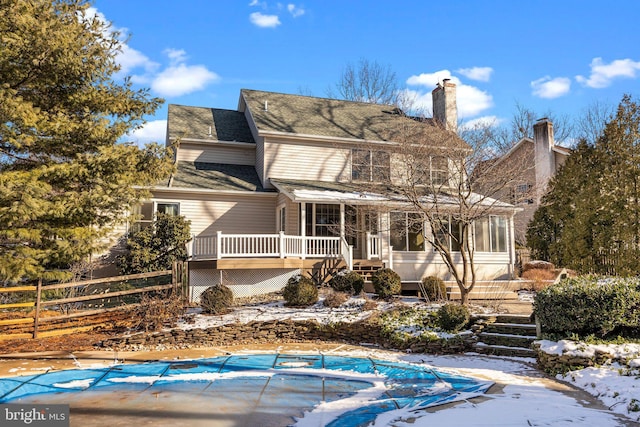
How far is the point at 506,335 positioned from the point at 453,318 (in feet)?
3.92

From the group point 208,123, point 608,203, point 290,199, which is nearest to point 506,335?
point 608,203

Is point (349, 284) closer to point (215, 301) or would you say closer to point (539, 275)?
point (215, 301)

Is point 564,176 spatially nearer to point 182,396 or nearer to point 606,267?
point 606,267

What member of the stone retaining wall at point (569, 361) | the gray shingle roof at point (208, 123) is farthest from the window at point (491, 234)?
the stone retaining wall at point (569, 361)

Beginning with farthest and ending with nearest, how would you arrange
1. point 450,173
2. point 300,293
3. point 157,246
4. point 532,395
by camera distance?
point 157,246 < point 450,173 < point 300,293 < point 532,395

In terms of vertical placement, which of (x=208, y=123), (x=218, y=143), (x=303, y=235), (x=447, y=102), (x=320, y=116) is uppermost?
(x=447, y=102)

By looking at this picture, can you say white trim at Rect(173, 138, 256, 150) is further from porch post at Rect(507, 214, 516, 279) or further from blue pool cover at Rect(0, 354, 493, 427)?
blue pool cover at Rect(0, 354, 493, 427)

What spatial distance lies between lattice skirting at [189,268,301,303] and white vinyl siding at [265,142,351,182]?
519 cm

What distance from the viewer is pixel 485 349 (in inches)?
395

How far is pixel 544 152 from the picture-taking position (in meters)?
27.3

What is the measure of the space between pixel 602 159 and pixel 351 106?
42.9ft

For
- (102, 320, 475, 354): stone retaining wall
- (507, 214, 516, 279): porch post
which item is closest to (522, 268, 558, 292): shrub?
(507, 214, 516, 279): porch post

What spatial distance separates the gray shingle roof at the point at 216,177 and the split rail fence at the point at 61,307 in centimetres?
507

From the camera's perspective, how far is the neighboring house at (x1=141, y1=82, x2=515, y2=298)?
632 inches
